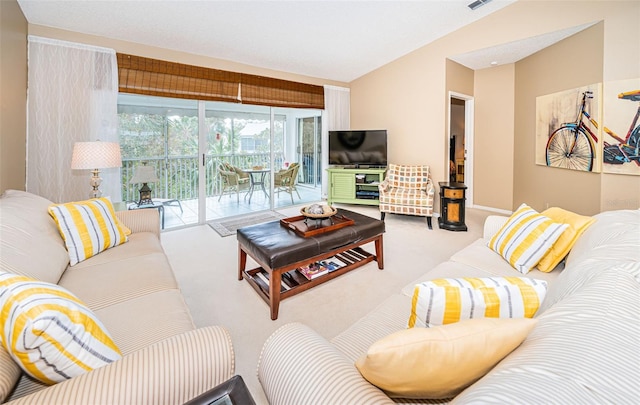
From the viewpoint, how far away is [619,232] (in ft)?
4.58

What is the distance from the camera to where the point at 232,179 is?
196 inches

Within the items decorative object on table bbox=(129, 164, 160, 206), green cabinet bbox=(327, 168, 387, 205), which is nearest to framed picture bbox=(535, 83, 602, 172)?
green cabinet bbox=(327, 168, 387, 205)

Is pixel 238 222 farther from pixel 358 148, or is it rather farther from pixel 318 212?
pixel 358 148

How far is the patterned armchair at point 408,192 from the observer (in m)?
4.32

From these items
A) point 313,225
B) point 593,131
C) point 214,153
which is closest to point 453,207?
point 593,131

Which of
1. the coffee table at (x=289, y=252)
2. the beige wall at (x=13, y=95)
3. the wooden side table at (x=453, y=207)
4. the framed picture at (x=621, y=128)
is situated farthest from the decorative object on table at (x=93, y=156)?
the framed picture at (x=621, y=128)

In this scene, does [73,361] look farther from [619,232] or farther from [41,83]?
[41,83]

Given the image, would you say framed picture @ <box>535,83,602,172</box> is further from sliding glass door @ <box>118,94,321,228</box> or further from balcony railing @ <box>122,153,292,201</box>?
balcony railing @ <box>122,153,292,201</box>

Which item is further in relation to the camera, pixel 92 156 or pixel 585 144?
pixel 585 144

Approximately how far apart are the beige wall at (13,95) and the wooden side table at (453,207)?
466cm

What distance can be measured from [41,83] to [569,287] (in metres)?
4.64

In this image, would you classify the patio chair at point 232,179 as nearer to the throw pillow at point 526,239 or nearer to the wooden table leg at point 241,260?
the wooden table leg at point 241,260

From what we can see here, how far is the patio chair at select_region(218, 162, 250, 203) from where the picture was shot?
4.84 meters

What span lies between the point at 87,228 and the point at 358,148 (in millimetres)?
4397
